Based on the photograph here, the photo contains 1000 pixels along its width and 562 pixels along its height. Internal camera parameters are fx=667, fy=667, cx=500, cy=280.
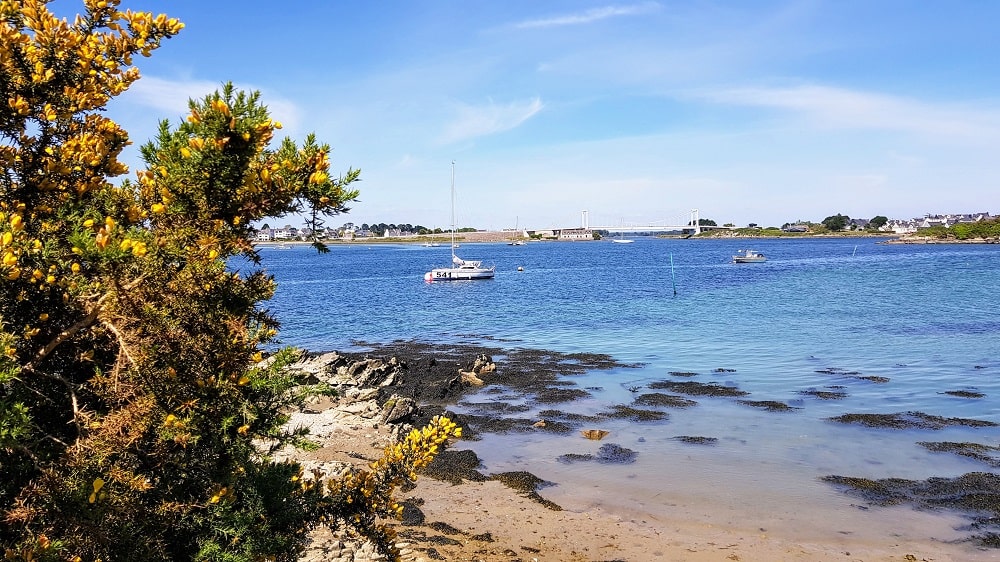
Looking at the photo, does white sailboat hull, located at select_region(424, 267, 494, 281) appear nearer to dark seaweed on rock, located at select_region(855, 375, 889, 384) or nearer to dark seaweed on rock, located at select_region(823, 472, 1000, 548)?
dark seaweed on rock, located at select_region(855, 375, 889, 384)

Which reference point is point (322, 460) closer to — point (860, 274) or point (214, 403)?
point (214, 403)

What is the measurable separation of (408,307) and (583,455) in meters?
39.9

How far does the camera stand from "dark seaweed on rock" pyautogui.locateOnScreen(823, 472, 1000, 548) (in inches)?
513

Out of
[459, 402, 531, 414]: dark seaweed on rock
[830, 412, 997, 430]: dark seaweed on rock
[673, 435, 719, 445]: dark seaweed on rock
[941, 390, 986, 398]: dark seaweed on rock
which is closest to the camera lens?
[673, 435, 719, 445]: dark seaweed on rock

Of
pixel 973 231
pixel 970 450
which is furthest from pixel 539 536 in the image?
pixel 973 231

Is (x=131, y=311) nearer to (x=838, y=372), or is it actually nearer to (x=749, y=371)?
(x=749, y=371)

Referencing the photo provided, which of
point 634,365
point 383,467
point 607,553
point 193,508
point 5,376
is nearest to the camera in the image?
point 5,376

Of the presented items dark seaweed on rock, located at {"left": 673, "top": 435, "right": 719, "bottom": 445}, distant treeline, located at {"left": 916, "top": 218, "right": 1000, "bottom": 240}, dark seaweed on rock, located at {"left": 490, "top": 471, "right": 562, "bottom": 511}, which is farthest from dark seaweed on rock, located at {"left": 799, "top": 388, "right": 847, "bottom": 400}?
distant treeline, located at {"left": 916, "top": 218, "right": 1000, "bottom": 240}

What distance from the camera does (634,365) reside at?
93.7ft

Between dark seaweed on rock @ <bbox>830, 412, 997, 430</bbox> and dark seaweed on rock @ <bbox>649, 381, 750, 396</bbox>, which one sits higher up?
dark seaweed on rock @ <bbox>830, 412, 997, 430</bbox>

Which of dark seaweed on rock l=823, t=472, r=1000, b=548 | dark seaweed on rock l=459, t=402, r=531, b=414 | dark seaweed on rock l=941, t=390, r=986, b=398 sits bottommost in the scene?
dark seaweed on rock l=459, t=402, r=531, b=414

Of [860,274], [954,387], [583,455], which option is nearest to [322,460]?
[583,455]

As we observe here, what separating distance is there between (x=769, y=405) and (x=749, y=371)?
5460mm

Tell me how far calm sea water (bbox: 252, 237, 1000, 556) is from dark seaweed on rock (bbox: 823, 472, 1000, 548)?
458 millimetres
